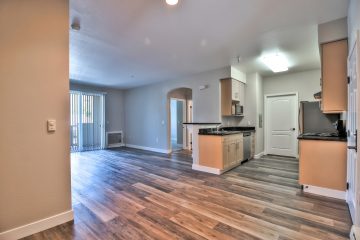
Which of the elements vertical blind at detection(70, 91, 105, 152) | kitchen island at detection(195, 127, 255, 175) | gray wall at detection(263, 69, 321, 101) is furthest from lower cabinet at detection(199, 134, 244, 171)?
vertical blind at detection(70, 91, 105, 152)

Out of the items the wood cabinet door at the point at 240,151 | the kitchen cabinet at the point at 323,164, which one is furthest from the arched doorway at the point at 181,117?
the kitchen cabinet at the point at 323,164

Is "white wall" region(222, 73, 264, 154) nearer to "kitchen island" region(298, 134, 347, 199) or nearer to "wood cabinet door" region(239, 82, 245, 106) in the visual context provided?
"wood cabinet door" region(239, 82, 245, 106)

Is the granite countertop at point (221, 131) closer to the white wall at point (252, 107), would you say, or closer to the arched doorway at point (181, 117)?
the white wall at point (252, 107)

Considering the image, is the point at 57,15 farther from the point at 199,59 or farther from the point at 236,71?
the point at 236,71

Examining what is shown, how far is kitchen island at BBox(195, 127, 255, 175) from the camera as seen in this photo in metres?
4.05

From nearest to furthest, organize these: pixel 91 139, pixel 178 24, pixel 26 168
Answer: pixel 26 168 < pixel 178 24 < pixel 91 139

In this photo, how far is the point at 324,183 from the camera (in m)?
2.85

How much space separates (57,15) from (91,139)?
591 cm

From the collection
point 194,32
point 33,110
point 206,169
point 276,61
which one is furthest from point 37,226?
point 276,61

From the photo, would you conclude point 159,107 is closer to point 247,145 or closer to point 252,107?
point 252,107

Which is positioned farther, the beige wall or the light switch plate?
the light switch plate

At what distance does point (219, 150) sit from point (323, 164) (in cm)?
181

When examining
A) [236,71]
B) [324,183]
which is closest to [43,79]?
[324,183]

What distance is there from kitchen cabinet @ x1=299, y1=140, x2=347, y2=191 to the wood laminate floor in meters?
0.26
